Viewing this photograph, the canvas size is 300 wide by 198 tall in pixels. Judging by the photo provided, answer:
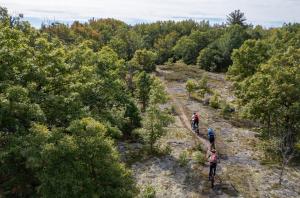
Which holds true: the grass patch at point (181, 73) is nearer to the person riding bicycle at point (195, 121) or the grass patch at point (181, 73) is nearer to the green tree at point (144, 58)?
the green tree at point (144, 58)

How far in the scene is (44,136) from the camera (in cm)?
2098

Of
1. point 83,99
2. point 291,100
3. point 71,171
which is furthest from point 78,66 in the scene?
point 291,100

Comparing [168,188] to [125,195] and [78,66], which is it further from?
[78,66]

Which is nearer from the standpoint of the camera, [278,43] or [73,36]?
[278,43]

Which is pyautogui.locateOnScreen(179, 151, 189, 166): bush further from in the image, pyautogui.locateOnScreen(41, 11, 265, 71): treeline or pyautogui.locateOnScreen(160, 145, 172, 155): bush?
pyautogui.locateOnScreen(41, 11, 265, 71): treeline

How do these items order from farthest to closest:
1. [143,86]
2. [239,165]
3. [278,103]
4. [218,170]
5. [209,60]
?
[209,60] < [143,86] < [278,103] < [239,165] < [218,170]

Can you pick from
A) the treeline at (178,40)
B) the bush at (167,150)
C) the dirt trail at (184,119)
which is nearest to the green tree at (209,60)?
the treeline at (178,40)

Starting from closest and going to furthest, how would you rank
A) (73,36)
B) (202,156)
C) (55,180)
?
(55,180) < (202,156) < (73,36)

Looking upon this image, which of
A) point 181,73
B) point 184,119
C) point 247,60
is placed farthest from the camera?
point 181,73

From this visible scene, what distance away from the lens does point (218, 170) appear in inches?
1404

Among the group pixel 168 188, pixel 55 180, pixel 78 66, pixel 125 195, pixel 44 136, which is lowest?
pixel 168 188

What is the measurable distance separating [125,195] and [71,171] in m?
3.44

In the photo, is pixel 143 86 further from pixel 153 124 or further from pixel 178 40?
pixel 178 40

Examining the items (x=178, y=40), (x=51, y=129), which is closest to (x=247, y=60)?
(x=51, y=129)
